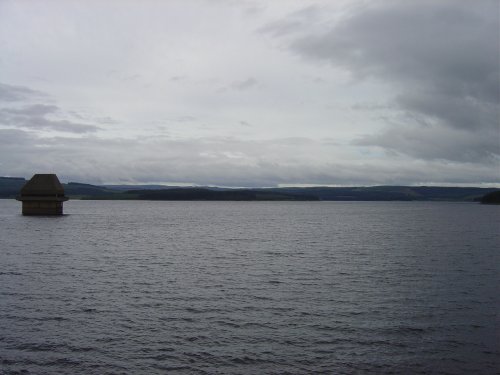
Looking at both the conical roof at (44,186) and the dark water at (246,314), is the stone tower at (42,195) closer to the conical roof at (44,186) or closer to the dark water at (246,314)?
the conical roof at (44,186)

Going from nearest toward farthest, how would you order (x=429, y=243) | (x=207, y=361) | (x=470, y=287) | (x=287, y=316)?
(x=207, y=361) < (x=287, y=316) < (x=470, y=287) < (x=429, y=243)

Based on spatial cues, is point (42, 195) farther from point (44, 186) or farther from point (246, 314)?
point (246, 314)

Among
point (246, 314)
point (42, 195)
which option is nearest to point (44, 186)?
point (42, 195)

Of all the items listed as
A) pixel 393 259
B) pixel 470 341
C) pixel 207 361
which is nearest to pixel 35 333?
pixel 207 361

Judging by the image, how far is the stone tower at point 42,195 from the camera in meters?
111

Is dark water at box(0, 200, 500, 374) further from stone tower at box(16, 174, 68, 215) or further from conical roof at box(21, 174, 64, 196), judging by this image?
stone tower at box(16, 174, 68, 215)

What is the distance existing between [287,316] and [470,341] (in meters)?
9.92

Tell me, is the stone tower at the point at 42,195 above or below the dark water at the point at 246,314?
above

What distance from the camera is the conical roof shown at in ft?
364

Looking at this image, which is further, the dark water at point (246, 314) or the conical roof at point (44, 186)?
the conical roof at point (44, 186)

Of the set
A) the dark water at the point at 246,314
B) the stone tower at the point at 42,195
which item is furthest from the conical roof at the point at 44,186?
the dark water at the point at 246,314

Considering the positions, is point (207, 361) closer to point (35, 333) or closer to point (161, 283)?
point (35, 333)

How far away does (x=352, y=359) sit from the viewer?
68.3 ft

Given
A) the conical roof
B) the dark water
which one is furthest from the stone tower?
the dark water
